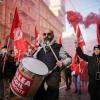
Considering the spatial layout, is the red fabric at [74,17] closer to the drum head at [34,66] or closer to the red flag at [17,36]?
the red flag at [17,36]

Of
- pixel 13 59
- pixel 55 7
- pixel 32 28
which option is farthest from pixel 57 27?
pixel 13 59

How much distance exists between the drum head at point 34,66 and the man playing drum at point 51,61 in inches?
9.2

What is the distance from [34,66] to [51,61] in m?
0.49

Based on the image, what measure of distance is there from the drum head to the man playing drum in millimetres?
234

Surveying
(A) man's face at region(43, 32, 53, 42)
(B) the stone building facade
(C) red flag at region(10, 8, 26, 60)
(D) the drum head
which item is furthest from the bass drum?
(B) the stone building facade

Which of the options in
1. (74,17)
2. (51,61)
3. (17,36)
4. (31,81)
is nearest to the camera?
(31,81)

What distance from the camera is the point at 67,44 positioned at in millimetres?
59938

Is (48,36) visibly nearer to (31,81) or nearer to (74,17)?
(31,81)

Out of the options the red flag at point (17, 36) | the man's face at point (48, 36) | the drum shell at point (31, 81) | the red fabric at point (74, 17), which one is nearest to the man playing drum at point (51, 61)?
the man's face at point (48, 36)

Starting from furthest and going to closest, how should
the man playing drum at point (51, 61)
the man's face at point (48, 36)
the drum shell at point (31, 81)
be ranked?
the man's face at point (48, 36), the man playing drum at point (51, 61), the drum shell at point (31, 81)

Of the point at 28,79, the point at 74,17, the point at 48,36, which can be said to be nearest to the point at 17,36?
the point at 48,36

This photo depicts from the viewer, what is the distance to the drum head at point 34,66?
5.52 metres

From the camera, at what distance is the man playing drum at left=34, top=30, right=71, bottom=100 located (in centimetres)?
591

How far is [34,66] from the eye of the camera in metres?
5.66
